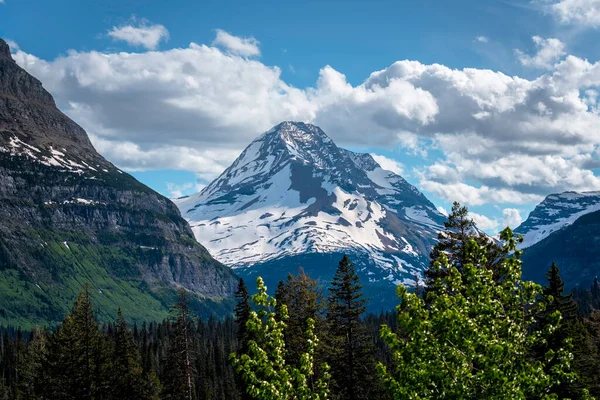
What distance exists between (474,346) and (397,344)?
279cm

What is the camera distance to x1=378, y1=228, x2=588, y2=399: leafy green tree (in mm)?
23844

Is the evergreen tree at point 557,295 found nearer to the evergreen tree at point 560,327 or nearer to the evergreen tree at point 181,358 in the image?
the evergreen tree at point 560,327

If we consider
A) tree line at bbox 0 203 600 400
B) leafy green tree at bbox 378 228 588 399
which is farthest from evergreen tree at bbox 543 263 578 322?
leafy green tree at bbox 378 228 588 399

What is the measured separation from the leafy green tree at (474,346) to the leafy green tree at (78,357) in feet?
157

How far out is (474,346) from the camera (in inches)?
959

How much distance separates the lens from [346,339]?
2315 inches

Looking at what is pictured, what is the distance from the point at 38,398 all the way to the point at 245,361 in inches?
2375

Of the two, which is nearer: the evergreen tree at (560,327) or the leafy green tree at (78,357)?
the evergreen tree at (560,327)

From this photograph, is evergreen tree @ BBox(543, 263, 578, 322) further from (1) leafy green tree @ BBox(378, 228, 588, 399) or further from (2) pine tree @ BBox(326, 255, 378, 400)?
(1) leafy green tree @ BBox(378, 228, 588, 399)

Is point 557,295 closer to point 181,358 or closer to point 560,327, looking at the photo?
point 560,327

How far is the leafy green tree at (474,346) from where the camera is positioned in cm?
2384

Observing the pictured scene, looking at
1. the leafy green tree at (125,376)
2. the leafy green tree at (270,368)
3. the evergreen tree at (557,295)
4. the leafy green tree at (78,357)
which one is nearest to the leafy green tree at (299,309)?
the leafy green tree at (78,357)

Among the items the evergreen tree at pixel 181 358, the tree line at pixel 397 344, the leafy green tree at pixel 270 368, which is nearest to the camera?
the tree line at pixel 397 344

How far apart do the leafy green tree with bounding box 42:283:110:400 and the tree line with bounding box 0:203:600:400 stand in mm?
104
